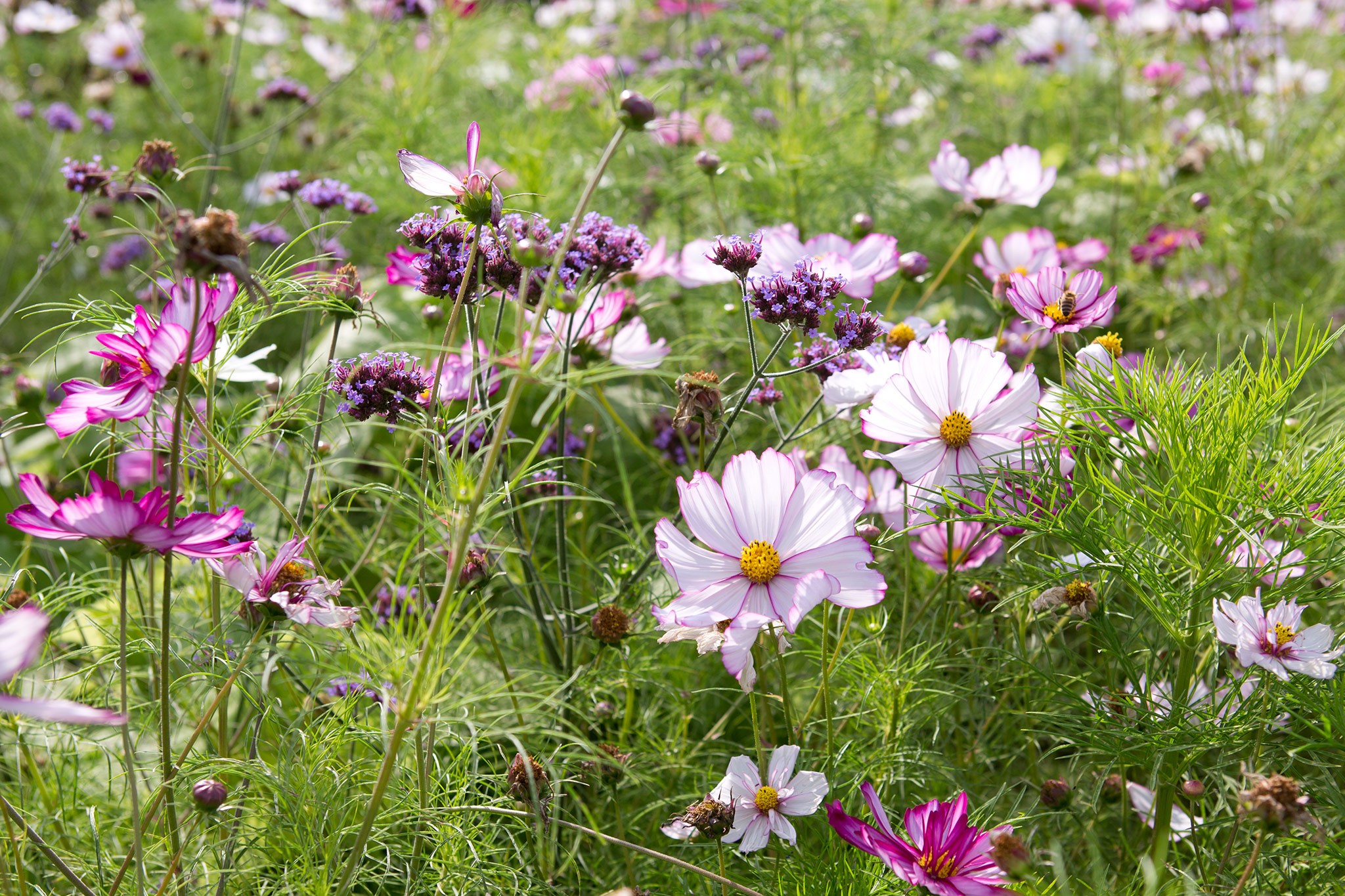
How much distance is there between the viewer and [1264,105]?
8.05 feet

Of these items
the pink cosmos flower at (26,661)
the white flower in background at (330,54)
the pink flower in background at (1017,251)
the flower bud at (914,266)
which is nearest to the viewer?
the pink cosmos flower at (26,661)

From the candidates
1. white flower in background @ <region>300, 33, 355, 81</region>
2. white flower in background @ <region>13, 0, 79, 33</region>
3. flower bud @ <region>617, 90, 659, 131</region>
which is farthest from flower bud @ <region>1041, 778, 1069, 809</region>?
white flower in background @ <region>13, 0, 79, 33</region>

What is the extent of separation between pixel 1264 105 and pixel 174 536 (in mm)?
2670

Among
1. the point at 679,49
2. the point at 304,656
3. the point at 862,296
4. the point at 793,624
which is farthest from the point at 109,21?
the point at 793,624

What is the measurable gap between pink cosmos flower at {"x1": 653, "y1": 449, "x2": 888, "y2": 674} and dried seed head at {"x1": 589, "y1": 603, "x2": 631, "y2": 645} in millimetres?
117

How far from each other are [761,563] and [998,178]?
2.21 feet

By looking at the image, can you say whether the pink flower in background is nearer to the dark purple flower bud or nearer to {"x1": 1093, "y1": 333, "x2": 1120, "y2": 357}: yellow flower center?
{"x1": 1093, "y1": 333, "x2": 1120, "y2": 357}: yellow flower center

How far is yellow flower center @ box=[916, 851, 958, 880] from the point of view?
70 cm

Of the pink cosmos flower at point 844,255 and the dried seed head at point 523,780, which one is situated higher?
the pink cosmos flower at point 844,255

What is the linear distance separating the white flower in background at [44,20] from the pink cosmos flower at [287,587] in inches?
113

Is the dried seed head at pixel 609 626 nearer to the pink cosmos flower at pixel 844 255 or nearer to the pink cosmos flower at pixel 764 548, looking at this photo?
the pink cosmos flower at pixel 764 548

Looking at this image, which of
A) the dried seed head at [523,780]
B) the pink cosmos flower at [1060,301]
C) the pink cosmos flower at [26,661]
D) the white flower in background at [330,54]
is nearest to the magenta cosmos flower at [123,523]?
the pink cosmos flower at [26,661]

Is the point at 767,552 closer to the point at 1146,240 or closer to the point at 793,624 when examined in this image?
the point at 793,624

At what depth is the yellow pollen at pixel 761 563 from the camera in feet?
2.44
